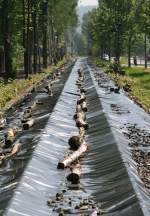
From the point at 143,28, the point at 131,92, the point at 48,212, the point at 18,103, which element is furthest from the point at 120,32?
the point at 48,212

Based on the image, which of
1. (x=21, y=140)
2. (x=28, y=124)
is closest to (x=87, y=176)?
(x=21, y=140)

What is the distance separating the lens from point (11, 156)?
14.3 metres

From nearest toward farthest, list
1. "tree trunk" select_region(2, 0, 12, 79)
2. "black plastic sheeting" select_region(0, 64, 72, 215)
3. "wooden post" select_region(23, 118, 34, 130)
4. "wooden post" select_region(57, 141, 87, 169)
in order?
"black plastic sheeting" select_region(0, 64, 72, 215) < "wooden post" select_region(57, 141, 87, 169) < "wooden post" select_region(23, 118, 34, 130) < "tree trunk" select_region(2, 0, 12, 79)

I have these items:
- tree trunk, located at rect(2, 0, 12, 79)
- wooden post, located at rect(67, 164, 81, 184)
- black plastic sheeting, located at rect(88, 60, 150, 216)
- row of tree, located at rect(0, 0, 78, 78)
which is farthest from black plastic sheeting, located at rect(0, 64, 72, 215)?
row of tree, located at rect(0, 0, 78, 78)

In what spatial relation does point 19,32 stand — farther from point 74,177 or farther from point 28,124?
point 74,177

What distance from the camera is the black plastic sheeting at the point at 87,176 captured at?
1007 cm

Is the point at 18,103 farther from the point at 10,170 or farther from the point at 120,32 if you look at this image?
the point at 120,32

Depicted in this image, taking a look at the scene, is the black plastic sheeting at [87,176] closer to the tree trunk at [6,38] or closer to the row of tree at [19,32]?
the tree trunk at [6,38]

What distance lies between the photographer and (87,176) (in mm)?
12852

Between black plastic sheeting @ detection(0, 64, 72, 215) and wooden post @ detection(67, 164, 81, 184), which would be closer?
black plastic sheeting @ detection(0, 64, 72, 215)

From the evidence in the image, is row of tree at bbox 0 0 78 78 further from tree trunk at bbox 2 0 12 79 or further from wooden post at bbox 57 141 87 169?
wooden post at bbox 57 141 87 169

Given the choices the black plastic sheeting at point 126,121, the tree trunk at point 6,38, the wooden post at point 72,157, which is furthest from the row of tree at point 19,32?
the wooden post at point 72,157

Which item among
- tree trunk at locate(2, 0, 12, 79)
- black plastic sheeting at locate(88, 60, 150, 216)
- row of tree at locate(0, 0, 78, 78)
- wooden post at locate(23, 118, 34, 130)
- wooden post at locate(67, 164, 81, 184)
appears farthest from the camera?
row of tree at locate(0, 0, 78, 78)

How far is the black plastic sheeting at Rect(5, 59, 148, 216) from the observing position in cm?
1007
